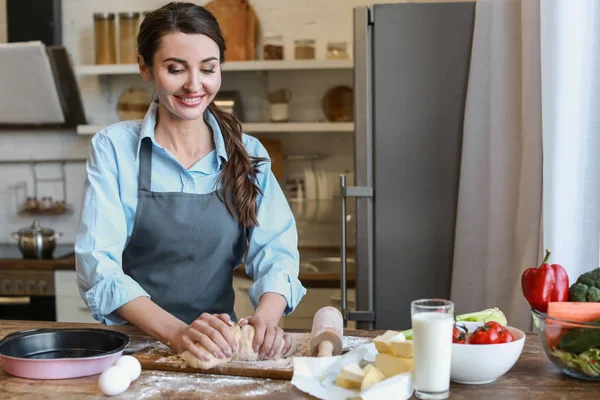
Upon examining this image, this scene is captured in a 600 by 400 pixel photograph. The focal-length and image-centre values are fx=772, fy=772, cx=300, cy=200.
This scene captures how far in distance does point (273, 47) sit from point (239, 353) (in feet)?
9.28

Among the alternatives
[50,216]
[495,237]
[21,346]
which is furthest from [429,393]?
[50,216]

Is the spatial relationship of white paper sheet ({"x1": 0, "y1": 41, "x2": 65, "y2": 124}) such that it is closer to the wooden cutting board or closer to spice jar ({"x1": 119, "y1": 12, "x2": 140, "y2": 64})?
spice jar ({"x1": 119, "y1": 12, "x2": 140, "y2": 64})

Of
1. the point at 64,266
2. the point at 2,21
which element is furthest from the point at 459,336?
the point at 2,21

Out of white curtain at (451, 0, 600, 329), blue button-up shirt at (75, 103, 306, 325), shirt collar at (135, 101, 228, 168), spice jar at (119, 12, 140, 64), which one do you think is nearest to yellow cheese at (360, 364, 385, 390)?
blue button-up shirt at (75, 103, 306, 325)

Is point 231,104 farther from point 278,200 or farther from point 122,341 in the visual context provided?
point 122,341

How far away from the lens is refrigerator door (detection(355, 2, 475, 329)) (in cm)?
292

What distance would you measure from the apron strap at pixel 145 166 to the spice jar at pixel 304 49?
230cm

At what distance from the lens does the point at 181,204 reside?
199cm

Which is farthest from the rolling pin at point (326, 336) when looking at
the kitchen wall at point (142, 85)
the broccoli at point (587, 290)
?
the kitchen wall at point (142, 85)

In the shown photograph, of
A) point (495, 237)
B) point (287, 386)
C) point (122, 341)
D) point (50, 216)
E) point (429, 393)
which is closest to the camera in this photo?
point (429, 393)

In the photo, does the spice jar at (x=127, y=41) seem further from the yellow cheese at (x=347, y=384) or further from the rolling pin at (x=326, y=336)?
the yellow cheese at (x=347, y=384)

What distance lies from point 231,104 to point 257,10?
56 cm

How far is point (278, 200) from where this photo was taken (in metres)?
2.10

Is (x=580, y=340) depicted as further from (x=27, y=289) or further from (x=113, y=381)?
(x=27, y=289)
